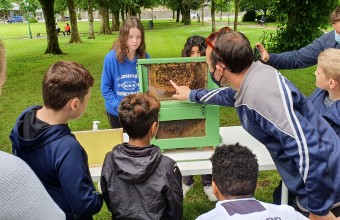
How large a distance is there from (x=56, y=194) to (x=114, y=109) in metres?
1.75

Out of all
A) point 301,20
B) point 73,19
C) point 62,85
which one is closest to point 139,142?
point 62,85

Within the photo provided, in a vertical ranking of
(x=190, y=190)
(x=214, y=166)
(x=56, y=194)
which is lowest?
(x=190, y=190)

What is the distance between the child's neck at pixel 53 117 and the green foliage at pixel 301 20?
10.6 metres

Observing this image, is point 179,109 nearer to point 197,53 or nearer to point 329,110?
point 329,110

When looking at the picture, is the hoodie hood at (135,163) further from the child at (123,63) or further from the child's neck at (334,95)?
the child at (123,63)

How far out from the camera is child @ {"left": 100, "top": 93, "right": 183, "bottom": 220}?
2.18 m

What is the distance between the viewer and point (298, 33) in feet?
37.8

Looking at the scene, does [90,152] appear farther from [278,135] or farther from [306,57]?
[306,57]

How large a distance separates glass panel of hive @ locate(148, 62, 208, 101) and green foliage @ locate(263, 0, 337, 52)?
9.44m

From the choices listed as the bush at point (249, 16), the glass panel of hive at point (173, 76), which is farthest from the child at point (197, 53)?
the bush at point (249, 16)

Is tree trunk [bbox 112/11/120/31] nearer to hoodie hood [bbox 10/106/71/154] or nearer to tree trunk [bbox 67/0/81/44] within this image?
tree trunk [bbox 67/0/81/44]

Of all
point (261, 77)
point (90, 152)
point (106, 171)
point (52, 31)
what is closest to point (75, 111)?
point (106, 171)

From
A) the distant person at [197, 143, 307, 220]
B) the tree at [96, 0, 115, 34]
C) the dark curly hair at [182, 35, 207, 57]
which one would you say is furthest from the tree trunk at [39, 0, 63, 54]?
the distant person at [197, 143, 307, 220]

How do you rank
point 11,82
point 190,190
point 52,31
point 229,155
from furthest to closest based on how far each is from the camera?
point 52,31
point 11,82
point 190,190
point 229,155
